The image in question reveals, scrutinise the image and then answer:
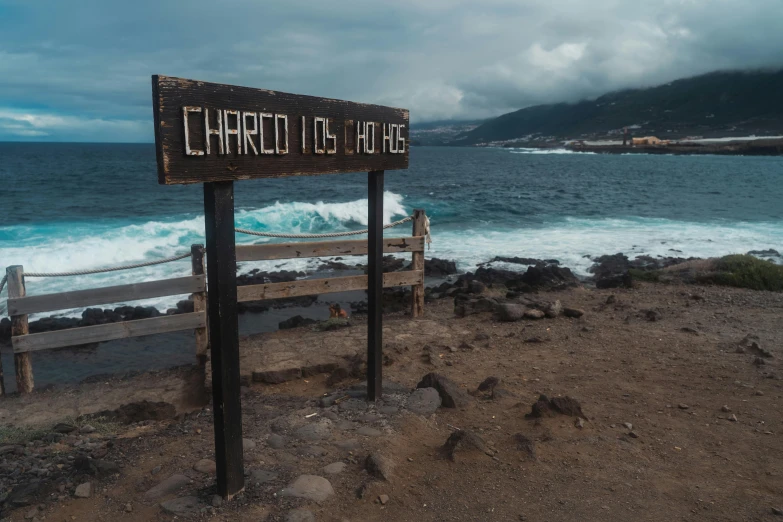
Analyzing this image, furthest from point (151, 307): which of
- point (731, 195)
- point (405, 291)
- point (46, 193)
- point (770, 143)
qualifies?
point (770, 143)

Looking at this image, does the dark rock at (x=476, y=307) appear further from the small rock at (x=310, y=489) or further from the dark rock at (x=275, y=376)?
the small rock at (x=310, y=489)

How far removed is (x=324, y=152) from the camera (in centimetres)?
420

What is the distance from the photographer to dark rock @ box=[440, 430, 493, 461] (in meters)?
4.35

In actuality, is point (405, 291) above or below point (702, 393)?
below

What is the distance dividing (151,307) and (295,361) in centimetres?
730

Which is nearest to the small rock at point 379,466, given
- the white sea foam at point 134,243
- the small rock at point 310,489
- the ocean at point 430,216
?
the small rock at point 310,489

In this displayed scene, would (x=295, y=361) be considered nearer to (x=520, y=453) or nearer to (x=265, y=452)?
(x=265, y=452)

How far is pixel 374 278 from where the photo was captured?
17.3 ft

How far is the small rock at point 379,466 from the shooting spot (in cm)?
401

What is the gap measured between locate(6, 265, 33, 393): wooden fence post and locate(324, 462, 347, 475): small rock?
4110mm

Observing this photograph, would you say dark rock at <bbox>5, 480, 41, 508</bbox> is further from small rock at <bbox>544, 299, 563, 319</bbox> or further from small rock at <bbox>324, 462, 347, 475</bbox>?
small rock at <bbox>544, 299, 563, 319</bbox>

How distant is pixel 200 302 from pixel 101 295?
1.09 m

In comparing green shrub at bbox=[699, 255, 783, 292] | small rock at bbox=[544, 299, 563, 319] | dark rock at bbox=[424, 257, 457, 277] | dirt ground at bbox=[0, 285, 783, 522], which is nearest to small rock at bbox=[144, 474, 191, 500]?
dirt ground at bbox=[0, 285, 783, 522]

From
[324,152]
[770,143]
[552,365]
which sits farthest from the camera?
[770,143]
